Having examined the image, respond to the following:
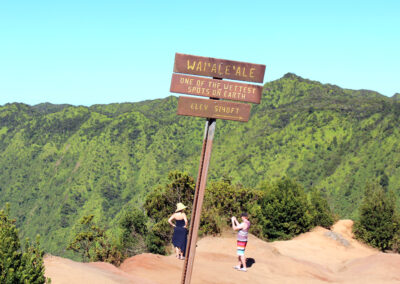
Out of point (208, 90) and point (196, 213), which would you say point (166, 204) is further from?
point (208, 90)

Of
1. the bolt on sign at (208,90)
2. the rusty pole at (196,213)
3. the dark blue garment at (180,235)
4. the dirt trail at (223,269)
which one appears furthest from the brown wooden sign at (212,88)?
the dark blue garment at (180,235)

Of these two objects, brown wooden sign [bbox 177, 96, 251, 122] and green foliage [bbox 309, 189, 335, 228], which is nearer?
brown wooden sign [bbox 177, 96, 251, 122]

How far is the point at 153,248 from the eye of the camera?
120 ft

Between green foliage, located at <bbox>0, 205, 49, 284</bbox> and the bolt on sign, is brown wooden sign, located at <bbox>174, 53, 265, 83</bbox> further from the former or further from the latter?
green foliage, located at <bbox>0, 205, 49, 284</bbox>

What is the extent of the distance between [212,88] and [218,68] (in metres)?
0.43

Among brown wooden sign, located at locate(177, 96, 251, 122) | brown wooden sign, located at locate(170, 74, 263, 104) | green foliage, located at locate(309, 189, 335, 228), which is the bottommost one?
green foliage, located at locate(309, 189, 335, 228)

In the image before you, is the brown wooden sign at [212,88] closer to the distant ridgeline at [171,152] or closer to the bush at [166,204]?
the bush at [166,204]

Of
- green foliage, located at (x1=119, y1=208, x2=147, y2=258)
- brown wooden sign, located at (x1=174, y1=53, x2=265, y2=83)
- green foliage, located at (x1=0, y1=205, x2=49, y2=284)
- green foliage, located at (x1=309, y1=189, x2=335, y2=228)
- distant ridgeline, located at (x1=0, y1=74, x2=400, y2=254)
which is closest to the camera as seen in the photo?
green foliage, located at (x1=0, y1=205, x2=49, y2=284)

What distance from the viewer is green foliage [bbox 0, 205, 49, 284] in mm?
8453

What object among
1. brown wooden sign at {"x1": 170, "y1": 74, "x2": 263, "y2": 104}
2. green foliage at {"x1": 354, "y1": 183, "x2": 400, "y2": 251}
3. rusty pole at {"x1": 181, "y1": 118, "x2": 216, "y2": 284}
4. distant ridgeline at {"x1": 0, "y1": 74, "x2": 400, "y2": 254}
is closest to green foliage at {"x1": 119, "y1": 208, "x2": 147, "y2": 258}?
green foliage at {"x1": 354, "y1": 183, "x2": 400, "y2": 251}

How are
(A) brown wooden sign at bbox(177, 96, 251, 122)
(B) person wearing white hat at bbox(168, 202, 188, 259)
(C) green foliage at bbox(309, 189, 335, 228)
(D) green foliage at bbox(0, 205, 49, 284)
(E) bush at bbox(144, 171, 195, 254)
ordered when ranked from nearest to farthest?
(D) green foliage at bbox(0, 205, 49, 284), (A) brown wooden sign at bbox(177, 96, 251, 122), (B) person wearing white hat at bbox(168, 202, 188, 259), (E) bush at bbox(144, 171, 195, 254), (C) green foliage at bbox(309, 189, 335, 228)

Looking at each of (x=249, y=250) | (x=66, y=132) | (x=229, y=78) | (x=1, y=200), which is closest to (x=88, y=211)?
(x=1, y=200)

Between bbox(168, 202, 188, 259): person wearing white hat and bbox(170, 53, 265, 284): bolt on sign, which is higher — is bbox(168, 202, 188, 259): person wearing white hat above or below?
below

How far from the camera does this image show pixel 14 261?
8609 mm
